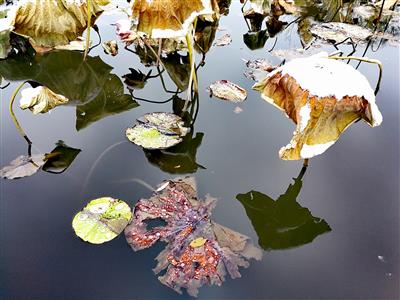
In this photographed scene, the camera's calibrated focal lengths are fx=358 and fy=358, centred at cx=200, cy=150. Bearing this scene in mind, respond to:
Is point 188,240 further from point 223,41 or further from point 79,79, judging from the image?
point 223,41

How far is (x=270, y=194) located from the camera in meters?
→ 1.10

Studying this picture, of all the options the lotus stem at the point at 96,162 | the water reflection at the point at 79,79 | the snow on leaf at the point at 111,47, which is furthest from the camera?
the snow on leaf at the point at 111,47

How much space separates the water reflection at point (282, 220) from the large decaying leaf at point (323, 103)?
16cm

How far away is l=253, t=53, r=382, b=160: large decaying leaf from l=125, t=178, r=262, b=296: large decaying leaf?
276 millimetres

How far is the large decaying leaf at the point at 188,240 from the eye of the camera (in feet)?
2.85

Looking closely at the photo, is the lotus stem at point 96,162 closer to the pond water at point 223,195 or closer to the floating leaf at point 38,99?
the pond water at point 223,195

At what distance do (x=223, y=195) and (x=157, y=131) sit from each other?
0.35 metres

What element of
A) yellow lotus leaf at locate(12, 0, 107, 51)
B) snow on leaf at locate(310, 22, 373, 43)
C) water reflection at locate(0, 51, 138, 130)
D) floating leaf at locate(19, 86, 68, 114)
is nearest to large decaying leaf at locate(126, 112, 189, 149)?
water reflection at locate(0, 51, 138, 130)

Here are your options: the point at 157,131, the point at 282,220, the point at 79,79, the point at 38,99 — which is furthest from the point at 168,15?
the point at 282,220

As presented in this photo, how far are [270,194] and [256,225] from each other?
13 centimetres

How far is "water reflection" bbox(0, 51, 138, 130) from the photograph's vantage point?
1432 millimetres

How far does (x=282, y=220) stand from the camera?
3.41 ft

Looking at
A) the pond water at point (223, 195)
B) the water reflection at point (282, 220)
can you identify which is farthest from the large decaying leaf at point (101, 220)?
the water reflection at point (282, 220)

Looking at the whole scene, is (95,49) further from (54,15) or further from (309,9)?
(309,9)
